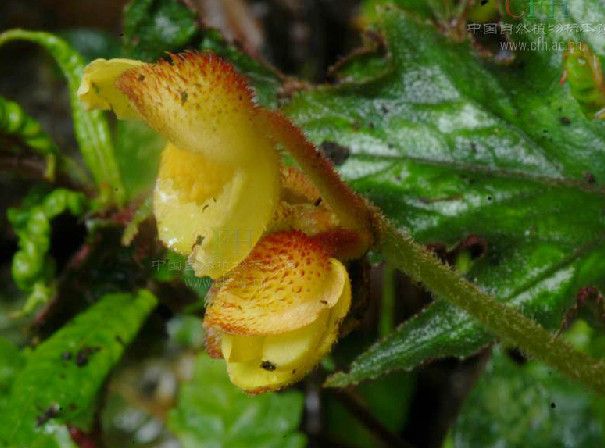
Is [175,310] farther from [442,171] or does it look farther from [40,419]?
[442,171]

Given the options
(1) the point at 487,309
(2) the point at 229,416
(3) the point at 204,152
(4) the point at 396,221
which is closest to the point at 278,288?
(3) the point at 204,152

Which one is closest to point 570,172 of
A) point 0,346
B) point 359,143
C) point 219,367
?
point 359,143

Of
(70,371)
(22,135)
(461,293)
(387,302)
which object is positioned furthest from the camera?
(387,302)

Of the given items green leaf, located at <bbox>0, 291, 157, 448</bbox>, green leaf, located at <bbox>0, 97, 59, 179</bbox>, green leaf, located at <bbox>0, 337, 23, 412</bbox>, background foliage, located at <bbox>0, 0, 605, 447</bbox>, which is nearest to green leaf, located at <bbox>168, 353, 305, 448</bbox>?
background foliage, located at <bbox>0, 0, 605, 447</bbox>

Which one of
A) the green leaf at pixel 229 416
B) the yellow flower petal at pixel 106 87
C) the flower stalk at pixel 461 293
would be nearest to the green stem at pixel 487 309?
the flower stalk at pixel 461 293

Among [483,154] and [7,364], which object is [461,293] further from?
[7,364]

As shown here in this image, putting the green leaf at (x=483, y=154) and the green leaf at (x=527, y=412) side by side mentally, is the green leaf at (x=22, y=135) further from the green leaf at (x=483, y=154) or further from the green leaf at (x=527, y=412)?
the green leaf at (x=527, y=412)
